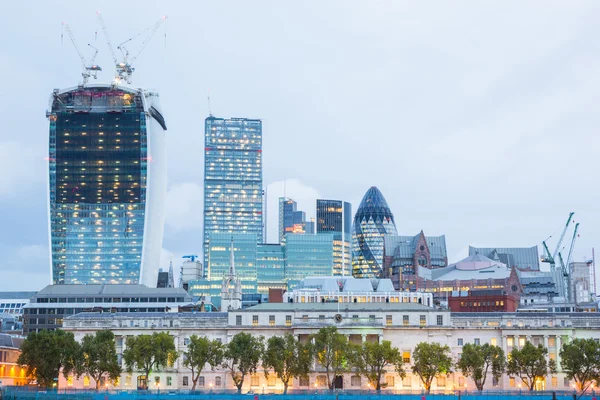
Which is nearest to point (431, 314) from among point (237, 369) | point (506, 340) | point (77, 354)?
point (506, 340)

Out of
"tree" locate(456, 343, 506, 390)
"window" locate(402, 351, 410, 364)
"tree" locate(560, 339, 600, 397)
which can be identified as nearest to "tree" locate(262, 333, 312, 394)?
"window" locate(402, 351, 410, 364)

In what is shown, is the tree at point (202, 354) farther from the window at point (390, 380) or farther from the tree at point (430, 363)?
the tree at point (430, 363)

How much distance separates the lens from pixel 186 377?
193000mm

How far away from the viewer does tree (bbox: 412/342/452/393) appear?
174 m

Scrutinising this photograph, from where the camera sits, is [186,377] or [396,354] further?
[186,377]

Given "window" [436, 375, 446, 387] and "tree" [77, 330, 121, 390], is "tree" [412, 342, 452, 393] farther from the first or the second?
"tree" [77, 330, 121, 390]

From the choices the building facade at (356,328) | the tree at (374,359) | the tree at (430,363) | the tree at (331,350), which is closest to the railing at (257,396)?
the tree at (374,359)

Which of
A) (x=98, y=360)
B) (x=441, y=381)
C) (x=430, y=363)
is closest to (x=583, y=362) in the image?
(x=430, y=363)

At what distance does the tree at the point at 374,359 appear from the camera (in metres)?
174

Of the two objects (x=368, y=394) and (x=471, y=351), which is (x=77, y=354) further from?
(x=471, y=351)

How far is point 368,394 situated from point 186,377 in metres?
48.2

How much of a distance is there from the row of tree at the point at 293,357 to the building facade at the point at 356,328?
470 inches

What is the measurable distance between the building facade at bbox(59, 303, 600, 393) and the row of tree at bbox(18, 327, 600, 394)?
11938 millimetres

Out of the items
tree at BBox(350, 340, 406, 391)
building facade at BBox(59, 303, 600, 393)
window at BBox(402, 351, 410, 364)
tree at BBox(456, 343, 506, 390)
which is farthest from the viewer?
building facade at BBox(59, 303, 600, 393)
